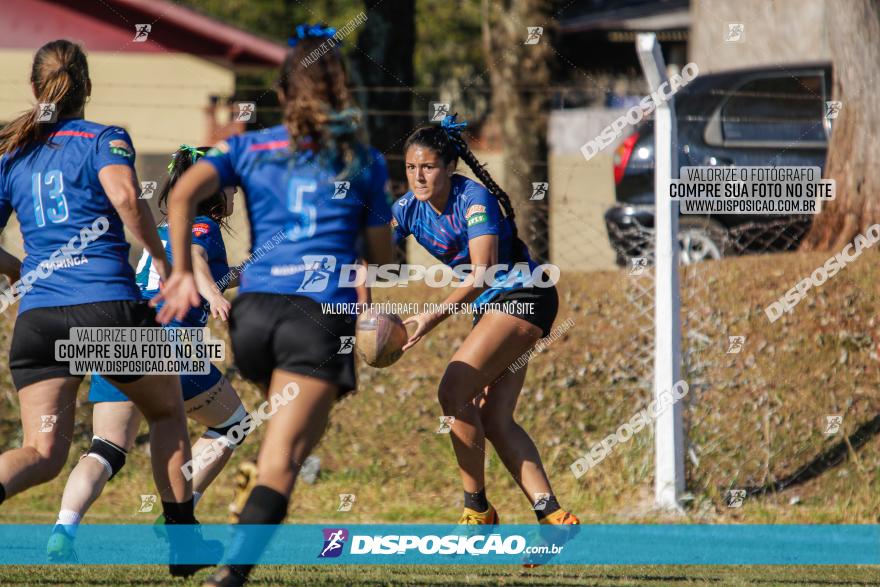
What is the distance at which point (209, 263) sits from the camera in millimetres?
5914

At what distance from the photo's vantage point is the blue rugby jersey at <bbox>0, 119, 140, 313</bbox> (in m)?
4.89

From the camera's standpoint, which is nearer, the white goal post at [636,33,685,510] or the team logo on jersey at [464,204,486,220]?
the team logo on jersey at [464,204,486,220]

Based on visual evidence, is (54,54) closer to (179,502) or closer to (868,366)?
(179,502)

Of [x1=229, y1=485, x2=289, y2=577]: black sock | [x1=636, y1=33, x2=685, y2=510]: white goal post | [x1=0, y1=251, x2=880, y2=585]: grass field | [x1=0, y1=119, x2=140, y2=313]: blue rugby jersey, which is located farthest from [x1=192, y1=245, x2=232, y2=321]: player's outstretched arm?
[x1=636, y1=33, x2=685, y2=510]: white goal post

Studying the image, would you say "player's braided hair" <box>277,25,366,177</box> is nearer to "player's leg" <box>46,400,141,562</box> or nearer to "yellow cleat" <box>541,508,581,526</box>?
"player's leg" <box>46,400,141,562</box>

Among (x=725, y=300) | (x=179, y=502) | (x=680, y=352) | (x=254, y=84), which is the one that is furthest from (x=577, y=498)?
(x=254, y=84)

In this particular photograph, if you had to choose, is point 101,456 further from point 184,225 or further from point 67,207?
point 184,225

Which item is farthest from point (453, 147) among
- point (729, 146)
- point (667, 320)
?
point (729, 146)

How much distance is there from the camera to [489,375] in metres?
5.96

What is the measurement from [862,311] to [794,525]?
2.18 meters

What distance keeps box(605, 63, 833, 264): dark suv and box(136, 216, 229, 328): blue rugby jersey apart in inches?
198

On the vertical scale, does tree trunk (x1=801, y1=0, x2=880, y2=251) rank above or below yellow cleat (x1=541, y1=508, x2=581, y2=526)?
above

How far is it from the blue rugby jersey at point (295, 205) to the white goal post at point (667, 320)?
13.4ft

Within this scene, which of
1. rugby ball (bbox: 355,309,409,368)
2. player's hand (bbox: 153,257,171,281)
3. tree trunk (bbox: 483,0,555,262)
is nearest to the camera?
player's hand (bbox: 153,257,171,281)
